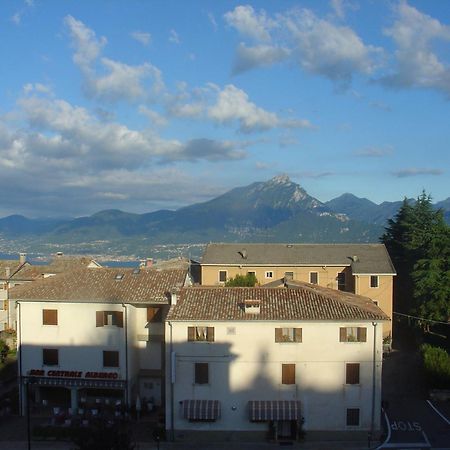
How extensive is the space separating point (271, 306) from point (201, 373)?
5862 millimetres

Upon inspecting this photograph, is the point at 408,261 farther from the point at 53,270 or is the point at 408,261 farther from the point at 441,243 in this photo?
the point at 53,270

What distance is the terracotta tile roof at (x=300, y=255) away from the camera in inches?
2336

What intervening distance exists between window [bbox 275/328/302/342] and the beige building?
26203 millimetres

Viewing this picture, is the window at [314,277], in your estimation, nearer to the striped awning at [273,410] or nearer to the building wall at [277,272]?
the building wall at [277,272]

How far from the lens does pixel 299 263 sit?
202 ft

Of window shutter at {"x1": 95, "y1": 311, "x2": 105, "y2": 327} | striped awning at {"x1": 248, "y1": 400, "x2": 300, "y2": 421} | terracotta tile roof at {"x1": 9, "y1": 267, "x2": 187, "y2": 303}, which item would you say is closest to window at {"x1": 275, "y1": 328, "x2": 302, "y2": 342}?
striped awning at {"x1": 248, "y1": 400, "x2": 300, "y2": 421}

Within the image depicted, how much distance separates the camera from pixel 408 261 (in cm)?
6031

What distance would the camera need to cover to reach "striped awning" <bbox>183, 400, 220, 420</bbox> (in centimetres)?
3145

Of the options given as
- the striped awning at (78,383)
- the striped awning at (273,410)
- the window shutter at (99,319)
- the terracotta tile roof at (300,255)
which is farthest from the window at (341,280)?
the window shutter at (99,319)

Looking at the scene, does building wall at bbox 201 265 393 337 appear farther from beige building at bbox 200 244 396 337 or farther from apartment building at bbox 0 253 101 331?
apartment building at bbox 0 253 101 331

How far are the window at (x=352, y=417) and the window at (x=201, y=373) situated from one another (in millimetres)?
8609

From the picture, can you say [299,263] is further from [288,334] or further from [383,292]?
[288,334]

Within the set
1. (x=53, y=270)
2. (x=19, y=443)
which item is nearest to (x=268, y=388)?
(x=19, y=443)

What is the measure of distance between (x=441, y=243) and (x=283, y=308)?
86.4ft
